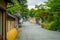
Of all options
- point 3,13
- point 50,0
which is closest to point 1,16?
point 3,13

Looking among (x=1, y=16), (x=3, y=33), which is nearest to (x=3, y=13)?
(x=1, y=16)

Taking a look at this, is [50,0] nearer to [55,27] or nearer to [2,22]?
[55,27]

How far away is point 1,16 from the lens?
13336 mm

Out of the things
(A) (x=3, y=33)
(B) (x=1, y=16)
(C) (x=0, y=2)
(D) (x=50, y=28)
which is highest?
(C) (x=0, y=2)

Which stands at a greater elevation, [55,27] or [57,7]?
[57,7]

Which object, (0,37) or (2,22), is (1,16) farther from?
(0,37)

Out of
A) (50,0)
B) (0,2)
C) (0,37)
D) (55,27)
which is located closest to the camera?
(0,2)

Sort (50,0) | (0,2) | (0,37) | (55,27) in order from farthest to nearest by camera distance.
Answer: (50,0) < (55,27) < (0,37) < (0,2)

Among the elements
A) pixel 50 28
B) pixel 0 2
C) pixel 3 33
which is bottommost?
pixel 50 28

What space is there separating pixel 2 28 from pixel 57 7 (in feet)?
122

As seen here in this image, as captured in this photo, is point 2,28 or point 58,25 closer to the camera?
point 2,28

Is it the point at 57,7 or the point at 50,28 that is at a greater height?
the point at 57,7

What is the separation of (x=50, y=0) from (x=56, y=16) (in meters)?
5.30

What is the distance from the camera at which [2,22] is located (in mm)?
13367
